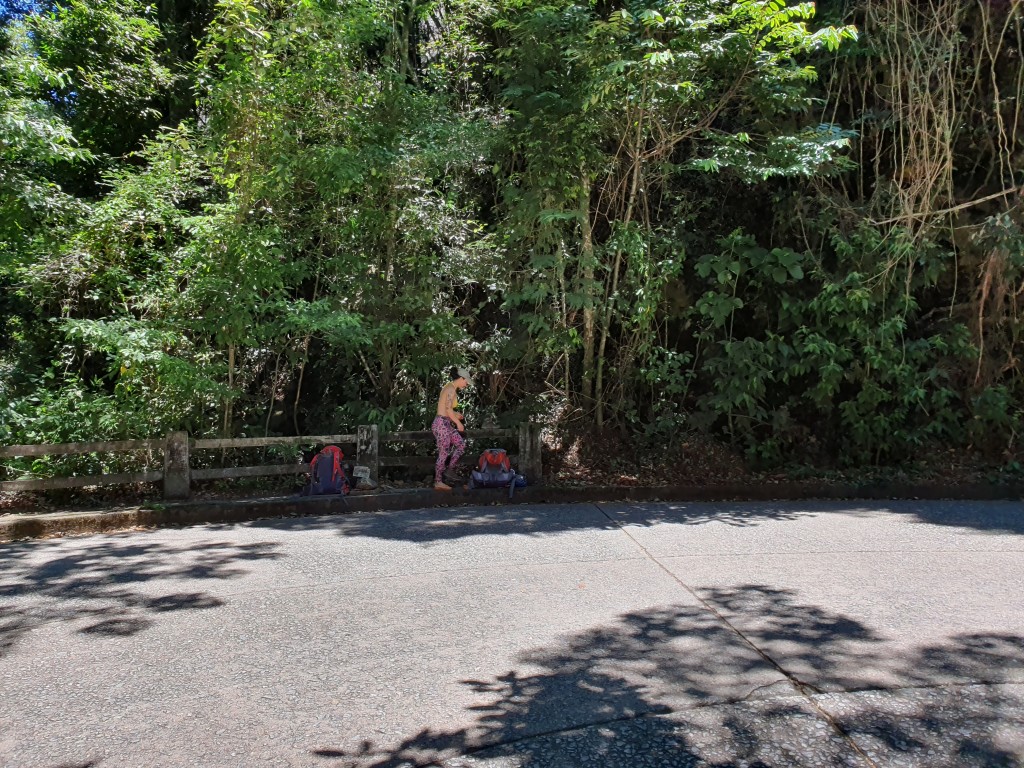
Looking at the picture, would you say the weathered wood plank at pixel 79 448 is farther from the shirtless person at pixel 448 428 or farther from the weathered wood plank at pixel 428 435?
the shirtless person at pixel 448 428

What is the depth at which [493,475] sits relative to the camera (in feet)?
32.7

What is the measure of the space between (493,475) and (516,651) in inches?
210

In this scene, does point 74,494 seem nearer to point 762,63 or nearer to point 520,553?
point 520,553

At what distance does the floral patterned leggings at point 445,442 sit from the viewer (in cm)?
987

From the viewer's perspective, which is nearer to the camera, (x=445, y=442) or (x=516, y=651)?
(x=516, y=651)

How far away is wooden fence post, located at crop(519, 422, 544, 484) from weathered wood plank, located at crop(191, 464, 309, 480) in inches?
113

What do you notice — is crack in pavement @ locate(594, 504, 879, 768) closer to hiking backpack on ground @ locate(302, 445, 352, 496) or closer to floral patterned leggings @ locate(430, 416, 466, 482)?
floral patterned leggings @ locate(430, 416, 466, 482)

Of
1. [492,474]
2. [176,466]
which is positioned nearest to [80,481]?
[176,466]

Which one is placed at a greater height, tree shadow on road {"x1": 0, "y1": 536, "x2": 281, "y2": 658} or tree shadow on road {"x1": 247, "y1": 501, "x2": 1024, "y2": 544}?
tree shadow on road {"x1": 247, "y1": 501, "x2": 1024, "y2": 544}

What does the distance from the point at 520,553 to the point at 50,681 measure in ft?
12.6

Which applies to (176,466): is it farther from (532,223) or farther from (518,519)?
(532,223)

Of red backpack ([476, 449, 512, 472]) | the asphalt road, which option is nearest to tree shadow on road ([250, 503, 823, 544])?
the asphalt road

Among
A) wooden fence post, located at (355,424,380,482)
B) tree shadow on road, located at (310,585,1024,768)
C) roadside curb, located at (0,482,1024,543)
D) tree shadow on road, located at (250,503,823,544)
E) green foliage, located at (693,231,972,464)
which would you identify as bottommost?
tree shadow on road, located at (310,585,1024,768)

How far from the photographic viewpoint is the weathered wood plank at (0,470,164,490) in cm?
873
